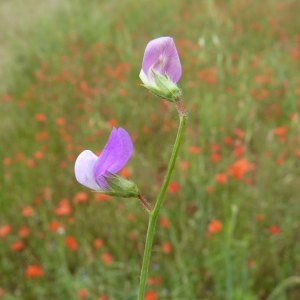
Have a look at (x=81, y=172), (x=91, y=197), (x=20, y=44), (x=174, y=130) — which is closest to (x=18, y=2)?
(x=20, y=44)

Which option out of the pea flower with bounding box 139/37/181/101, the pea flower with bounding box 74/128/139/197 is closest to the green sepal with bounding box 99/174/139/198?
the pea flower with bounding box 74/128/139/197

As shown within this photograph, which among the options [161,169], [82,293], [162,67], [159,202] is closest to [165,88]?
[162,67]

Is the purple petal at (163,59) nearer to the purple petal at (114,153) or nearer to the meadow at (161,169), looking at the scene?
the purple petal at (114,153)

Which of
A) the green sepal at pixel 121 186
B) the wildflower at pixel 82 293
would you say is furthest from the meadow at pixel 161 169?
the green sepal at pixel 121 186

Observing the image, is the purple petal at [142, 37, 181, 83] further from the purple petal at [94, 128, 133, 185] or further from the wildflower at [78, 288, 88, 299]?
the wildflower at [78, 288, 88, 299]

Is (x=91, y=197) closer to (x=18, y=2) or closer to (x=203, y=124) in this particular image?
(x=203, y=124)
